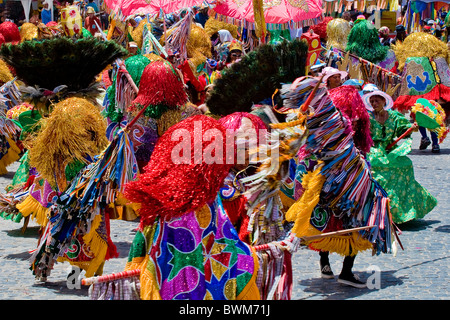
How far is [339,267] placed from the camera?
21.1 feet

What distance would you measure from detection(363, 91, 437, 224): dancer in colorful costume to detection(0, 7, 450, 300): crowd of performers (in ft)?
0.05

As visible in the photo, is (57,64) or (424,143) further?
(424,143)

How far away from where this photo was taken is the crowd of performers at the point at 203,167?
3469 mm

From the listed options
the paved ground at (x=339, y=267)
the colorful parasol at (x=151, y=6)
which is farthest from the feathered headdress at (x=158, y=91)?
the colorful parasol at (x=151, y=6)

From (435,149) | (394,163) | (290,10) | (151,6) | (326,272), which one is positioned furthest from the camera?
(435,149)

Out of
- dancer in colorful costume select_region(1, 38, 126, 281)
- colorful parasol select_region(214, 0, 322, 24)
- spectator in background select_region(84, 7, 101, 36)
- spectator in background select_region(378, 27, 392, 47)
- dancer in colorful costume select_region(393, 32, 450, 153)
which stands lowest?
dancer in colorful costume select_region(1, 38, 126, 281)

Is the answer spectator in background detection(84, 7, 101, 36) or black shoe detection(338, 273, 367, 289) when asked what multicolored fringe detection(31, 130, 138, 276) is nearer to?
black shoe detection(338, 273, 367, 289)

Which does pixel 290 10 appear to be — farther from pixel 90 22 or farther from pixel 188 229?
pixel 188 229

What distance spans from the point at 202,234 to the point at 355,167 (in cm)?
218

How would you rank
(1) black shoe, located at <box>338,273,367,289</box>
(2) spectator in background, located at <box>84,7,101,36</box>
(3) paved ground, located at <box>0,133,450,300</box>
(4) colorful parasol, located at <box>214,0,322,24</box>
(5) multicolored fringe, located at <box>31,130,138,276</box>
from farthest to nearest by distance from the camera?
1. (2) spectator in background, located at <box>84,7,101,36</box>
2. (4) colorful parasol, located at <box>214,0,322,24</box>
3. (1) black shoe, located at <box>338,273,367,289</box>
4. (3) paved ground, located at <box>0,133,450,300</box>
5. (5) multicolored fringe, located at <box>31,130,138,276</box>

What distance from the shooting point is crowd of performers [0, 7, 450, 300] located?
347 centimetres

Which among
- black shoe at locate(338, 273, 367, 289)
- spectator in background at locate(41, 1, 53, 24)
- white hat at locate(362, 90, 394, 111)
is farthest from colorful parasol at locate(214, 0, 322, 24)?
spectator in background at locate(41, 1, 53, 24)

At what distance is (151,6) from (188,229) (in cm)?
831

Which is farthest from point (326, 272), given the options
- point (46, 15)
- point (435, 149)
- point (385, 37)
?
point (46, 15)
